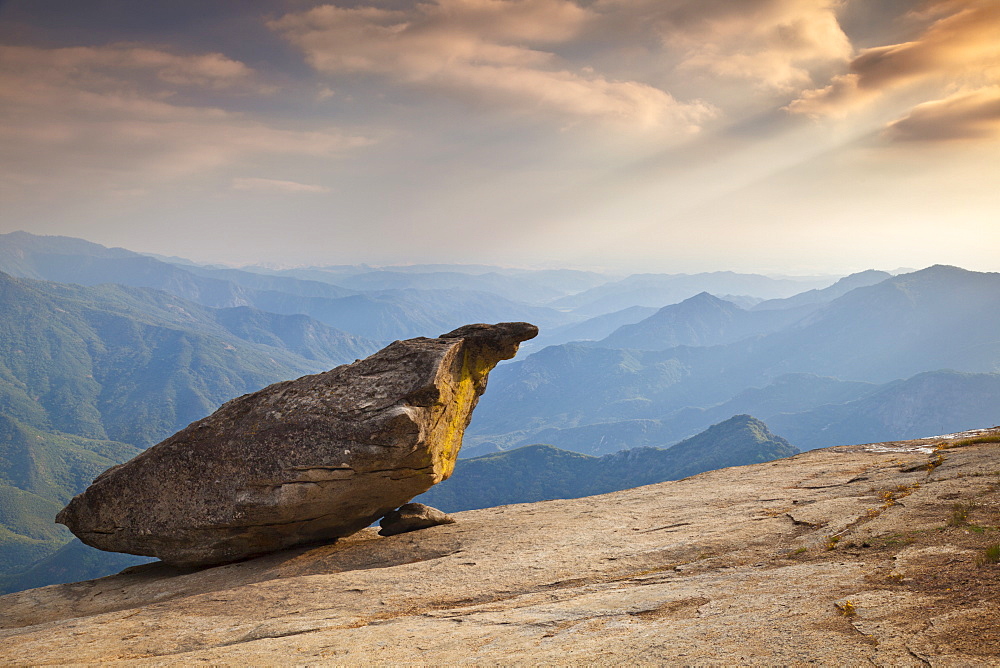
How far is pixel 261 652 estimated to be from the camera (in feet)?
44.8

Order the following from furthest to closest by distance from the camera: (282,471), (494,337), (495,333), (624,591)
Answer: (495,333), (494,337), (282,471), (624,591)

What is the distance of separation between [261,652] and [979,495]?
2264 cm

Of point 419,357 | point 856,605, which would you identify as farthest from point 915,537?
point 419,357

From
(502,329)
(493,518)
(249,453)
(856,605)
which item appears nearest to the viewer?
(856,605)

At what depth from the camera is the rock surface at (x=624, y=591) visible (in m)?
10.3

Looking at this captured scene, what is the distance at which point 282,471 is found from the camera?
23891 mm

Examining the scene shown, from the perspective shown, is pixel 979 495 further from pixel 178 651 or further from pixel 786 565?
pixel 178 651

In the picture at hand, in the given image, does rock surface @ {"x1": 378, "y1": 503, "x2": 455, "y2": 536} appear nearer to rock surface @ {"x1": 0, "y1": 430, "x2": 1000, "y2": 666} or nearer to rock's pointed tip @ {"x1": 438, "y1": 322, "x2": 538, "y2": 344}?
rock surface @ {"x1": 0, "y1": 430, "x2": 1000, "y2": 666}

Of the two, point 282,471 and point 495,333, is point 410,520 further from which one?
point 495,333

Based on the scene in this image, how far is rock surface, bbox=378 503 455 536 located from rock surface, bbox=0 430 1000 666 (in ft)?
3.59

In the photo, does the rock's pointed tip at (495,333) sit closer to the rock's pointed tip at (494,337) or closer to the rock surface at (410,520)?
the rock's pointed tip at (494,337)

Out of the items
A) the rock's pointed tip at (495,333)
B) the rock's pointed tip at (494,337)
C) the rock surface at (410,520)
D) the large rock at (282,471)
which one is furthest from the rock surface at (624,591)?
the rock's pointed tip at (495,333)

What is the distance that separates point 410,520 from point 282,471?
7224 millimetres

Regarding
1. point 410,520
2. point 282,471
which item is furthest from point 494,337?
point 282,471
